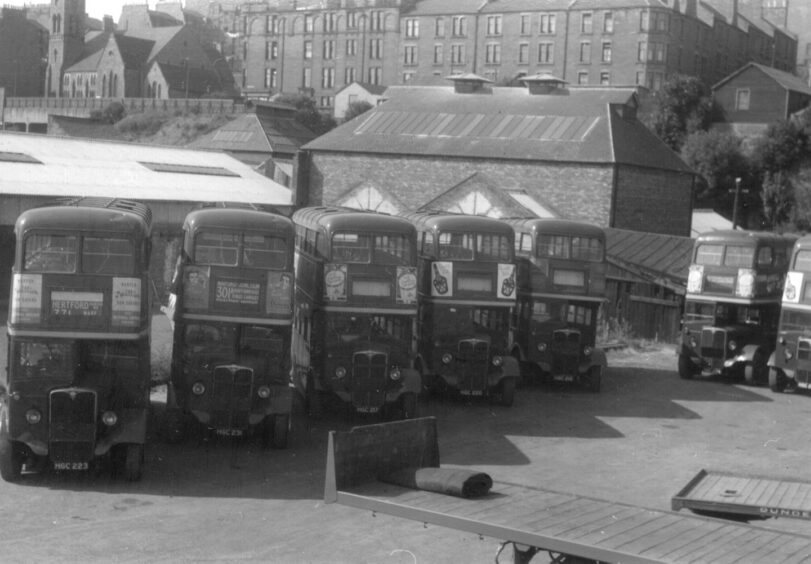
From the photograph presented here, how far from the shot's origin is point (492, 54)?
9731 cm

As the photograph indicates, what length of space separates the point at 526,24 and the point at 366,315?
259ft

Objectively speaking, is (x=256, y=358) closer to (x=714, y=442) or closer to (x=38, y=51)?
(x=714, y=442)

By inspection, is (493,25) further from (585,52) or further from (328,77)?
(328,77)

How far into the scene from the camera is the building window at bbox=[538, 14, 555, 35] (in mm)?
93500

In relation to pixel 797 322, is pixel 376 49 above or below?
above

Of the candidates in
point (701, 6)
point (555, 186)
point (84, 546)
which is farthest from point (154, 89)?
point (84, 546)

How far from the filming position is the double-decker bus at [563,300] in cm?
2481

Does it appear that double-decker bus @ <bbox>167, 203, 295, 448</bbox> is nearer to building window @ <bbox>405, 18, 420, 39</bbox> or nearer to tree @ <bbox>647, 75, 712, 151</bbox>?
tree @ <bbox>647, 75, 712, 151</bbox>

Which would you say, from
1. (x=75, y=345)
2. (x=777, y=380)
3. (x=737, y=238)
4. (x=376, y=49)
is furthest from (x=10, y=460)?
(x=376, y=49)

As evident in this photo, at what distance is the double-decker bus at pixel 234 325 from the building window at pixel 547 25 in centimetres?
7977

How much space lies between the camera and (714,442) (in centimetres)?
2014

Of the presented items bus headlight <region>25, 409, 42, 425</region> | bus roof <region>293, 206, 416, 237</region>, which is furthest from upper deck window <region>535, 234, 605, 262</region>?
bus headlight <region>25, 409, 42, 425</region>

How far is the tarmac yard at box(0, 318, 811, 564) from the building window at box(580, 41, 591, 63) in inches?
2696

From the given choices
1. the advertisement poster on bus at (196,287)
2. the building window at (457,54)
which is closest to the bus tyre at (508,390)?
the advertisement poster on bus at (196,287)
